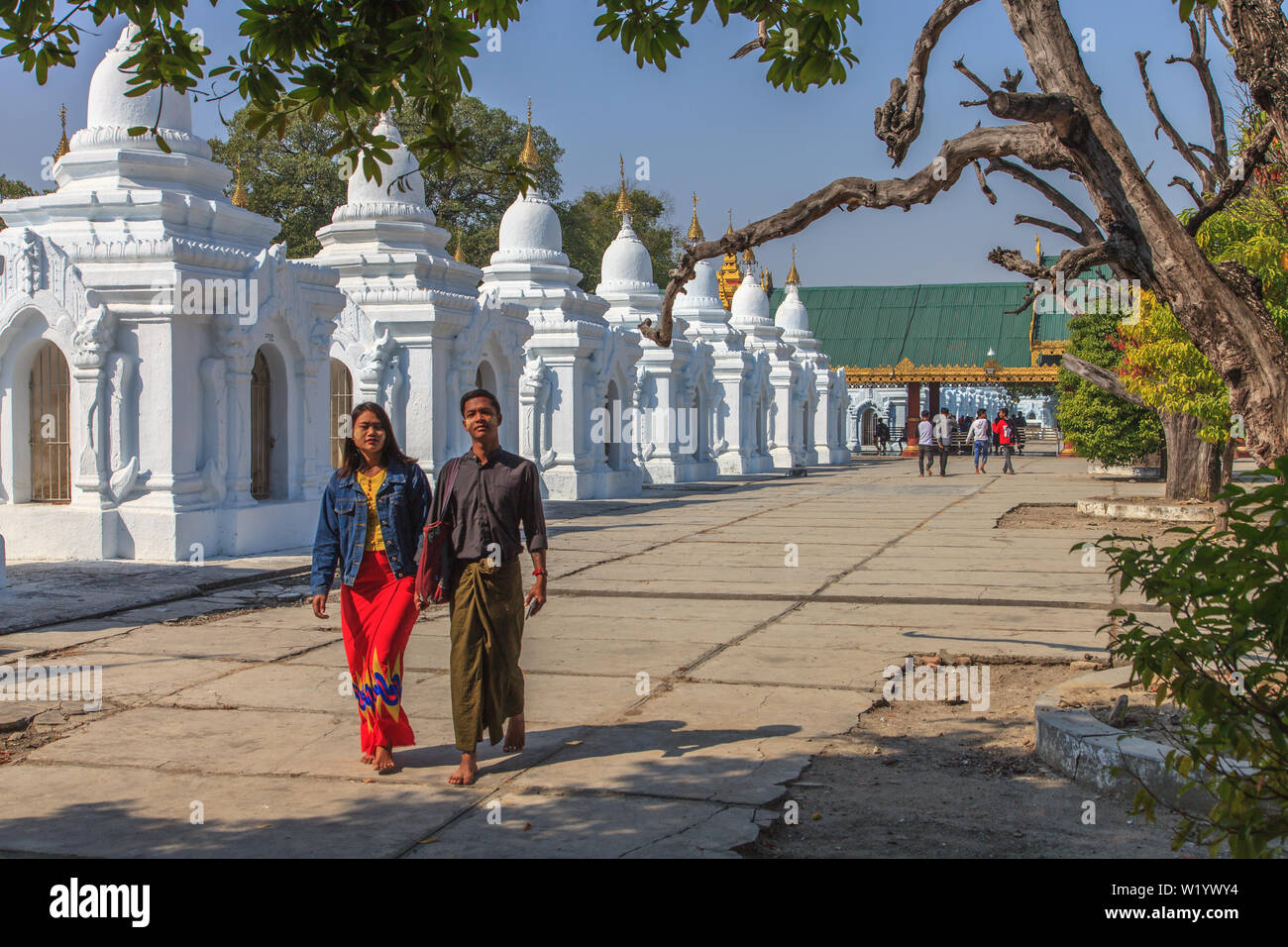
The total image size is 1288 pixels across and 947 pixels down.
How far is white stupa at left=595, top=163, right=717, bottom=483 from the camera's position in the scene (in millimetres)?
26391

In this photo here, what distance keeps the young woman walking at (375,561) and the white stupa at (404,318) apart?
10.9 metres

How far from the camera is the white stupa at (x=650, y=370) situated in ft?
86.6

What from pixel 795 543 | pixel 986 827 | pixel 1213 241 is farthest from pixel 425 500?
pixel 1213 241

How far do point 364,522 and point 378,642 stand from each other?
551 millimetres

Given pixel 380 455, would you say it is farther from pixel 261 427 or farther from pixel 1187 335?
pixel 261 427

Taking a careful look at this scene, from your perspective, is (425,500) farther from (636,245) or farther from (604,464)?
(636,245)

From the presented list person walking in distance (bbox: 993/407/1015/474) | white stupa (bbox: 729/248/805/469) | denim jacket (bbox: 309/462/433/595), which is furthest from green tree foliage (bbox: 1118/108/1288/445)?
white stupa (bbox: 729/248/805/469)

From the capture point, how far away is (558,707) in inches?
257

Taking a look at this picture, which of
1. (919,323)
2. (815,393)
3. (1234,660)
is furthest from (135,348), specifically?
(919,323)

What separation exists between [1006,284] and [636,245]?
32379 millimetres

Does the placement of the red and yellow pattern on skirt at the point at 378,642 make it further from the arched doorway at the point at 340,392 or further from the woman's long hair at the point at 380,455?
the arched doorway at the point at 340,392

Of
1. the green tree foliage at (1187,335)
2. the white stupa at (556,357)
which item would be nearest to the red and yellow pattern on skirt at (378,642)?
the green tree foliage at (1187,335)

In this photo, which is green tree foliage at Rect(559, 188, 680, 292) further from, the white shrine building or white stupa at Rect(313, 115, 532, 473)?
white stupa at Rect(313, 115, 532, 473)

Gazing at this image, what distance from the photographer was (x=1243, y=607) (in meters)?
3.43
